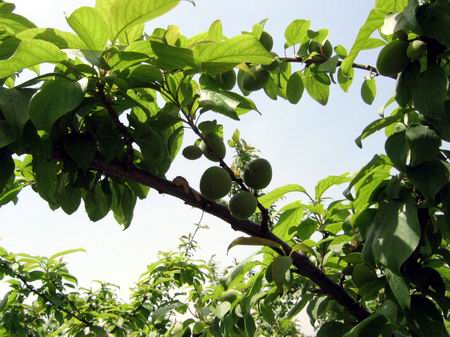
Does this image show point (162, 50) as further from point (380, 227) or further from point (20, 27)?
point (380, 227)

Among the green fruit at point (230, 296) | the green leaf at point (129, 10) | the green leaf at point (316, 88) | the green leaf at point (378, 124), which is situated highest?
the green leaf at point (316, 88)

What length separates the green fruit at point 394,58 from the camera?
108 centimetres

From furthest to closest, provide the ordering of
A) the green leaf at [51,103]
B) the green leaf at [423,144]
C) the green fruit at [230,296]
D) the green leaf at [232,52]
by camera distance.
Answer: the green fruit at [230,296] → the green leaf at [423,144] → the green leaf at [232,52] → the green leaf at [51,103]

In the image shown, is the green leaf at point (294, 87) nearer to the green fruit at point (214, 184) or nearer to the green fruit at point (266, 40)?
the green fruit at point (266, 40)

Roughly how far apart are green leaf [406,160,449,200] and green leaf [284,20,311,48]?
740 millimetres

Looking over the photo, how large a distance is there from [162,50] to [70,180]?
1.44 feet

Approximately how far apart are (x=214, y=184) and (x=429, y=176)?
19.2 inches

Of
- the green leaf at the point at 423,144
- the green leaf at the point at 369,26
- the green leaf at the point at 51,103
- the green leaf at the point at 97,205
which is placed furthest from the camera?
the green leaf at the point at 97,205

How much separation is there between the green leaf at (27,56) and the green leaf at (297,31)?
95 centimetres

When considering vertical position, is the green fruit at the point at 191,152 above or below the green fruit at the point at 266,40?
below

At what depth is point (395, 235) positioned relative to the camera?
0.93 m

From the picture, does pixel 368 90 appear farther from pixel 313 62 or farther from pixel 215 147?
pixel 215 147

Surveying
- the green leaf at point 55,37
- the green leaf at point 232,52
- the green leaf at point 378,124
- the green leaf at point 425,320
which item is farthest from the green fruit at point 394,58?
the green leaf at point 55,37

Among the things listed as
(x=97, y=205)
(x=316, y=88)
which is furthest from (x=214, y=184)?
(x=316, y=88)
